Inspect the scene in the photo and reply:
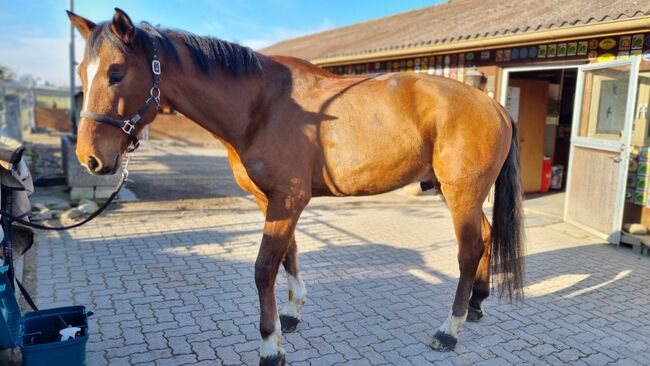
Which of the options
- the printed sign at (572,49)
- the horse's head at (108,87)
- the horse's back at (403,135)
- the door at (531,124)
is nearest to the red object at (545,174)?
the door at (531,124)

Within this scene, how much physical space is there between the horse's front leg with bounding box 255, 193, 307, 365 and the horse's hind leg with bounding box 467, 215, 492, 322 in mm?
1482

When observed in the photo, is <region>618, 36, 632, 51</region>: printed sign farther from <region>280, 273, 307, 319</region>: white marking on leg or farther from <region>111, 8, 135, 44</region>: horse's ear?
<region>111, 8, 135, 44</region>: horse's ear

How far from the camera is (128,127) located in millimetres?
2143

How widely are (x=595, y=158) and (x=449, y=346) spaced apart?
155 inches

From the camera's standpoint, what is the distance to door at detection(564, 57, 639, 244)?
16.8 feet

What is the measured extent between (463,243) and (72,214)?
4.99 meters

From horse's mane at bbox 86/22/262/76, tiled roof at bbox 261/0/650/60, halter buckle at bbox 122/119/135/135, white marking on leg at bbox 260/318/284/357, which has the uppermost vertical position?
tiled roof at bbox 261/0/650/60

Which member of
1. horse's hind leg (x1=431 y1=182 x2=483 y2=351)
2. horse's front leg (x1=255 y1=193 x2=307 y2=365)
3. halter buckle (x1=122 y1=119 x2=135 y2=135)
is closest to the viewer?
halter buckle (x1=122 y1=119 x2=135 y2=135)

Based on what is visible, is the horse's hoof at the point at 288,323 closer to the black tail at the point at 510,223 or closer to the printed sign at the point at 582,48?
the black tail at the point at 510,223

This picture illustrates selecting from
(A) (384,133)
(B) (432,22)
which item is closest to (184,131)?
(B) (432,22)

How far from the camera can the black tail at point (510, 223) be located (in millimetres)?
3176

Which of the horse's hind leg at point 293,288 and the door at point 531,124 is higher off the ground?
the door at point 531,124

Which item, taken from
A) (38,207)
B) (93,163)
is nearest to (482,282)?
(93,163)

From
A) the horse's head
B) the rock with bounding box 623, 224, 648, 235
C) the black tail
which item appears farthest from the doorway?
the horse's head
